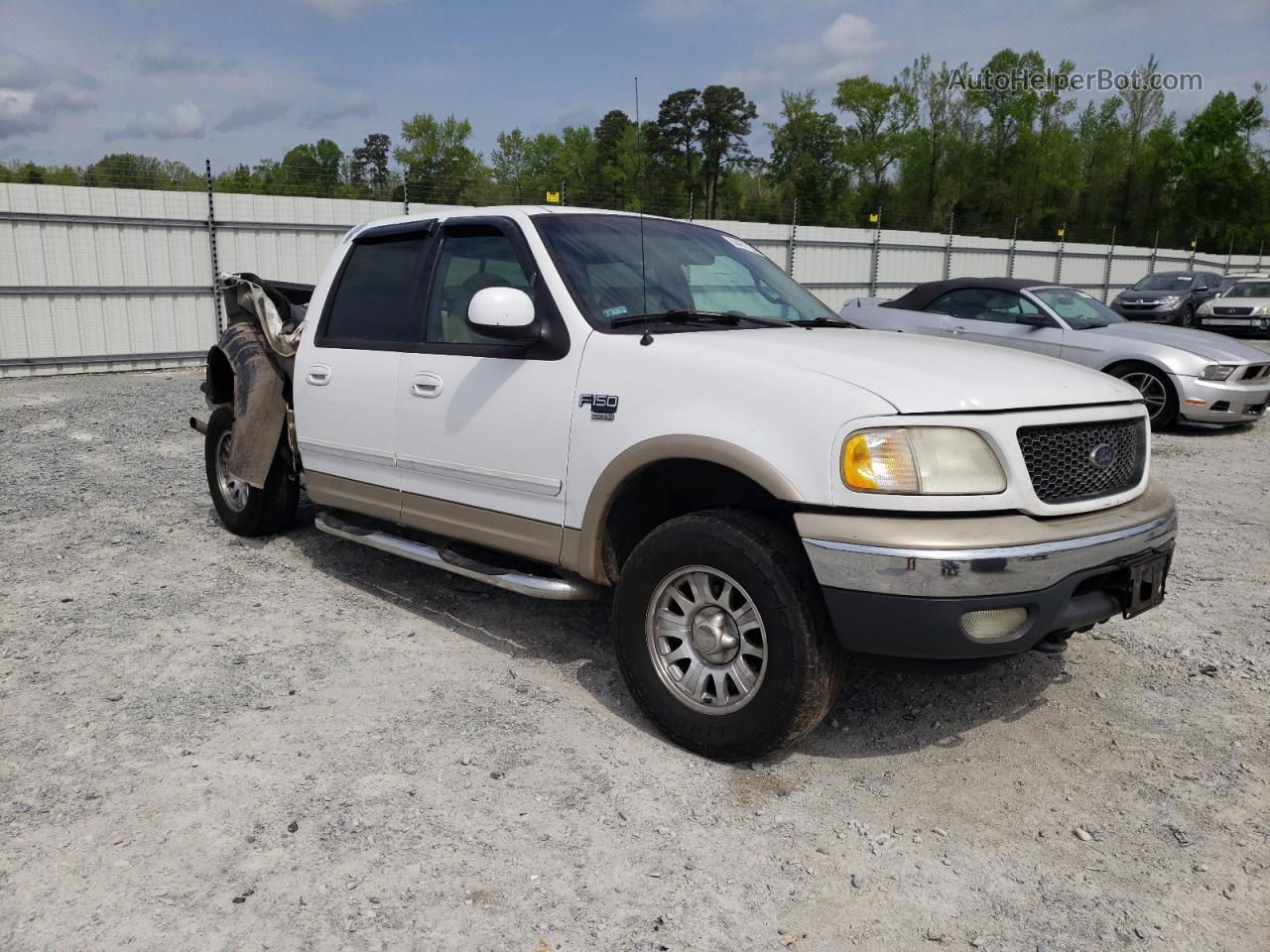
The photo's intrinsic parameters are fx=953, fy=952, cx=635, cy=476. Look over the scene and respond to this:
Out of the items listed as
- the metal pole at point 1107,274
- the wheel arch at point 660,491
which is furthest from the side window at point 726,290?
the metal pole at point 1107,274

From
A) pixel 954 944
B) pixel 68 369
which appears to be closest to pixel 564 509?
pixel 954 944

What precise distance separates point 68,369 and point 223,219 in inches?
132

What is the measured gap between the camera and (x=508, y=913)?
99.2 inches

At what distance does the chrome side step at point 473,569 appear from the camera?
3.73m

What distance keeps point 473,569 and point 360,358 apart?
126cm

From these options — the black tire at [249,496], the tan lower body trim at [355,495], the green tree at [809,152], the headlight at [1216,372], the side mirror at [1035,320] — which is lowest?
the black tire at [249,496]

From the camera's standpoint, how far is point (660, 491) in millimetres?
3662

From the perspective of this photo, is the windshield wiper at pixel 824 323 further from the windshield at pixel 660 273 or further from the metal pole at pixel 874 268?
the metal pole at pixel 874 268

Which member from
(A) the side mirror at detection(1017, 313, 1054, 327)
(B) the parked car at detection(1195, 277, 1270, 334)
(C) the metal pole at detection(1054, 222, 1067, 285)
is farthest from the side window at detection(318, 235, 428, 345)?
(C) the metal pole at detection(1054, 222, 1067, 285)

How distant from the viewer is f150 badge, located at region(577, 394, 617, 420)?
344 centimetres

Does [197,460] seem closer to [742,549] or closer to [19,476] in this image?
[19,476]

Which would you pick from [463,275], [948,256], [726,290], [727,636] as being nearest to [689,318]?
[726,290]

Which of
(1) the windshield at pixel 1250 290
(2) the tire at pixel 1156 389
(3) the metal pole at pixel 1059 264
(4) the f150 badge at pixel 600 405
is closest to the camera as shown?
(4) the f150 badge at pixel 600 405

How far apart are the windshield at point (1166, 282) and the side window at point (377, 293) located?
70.0ft
